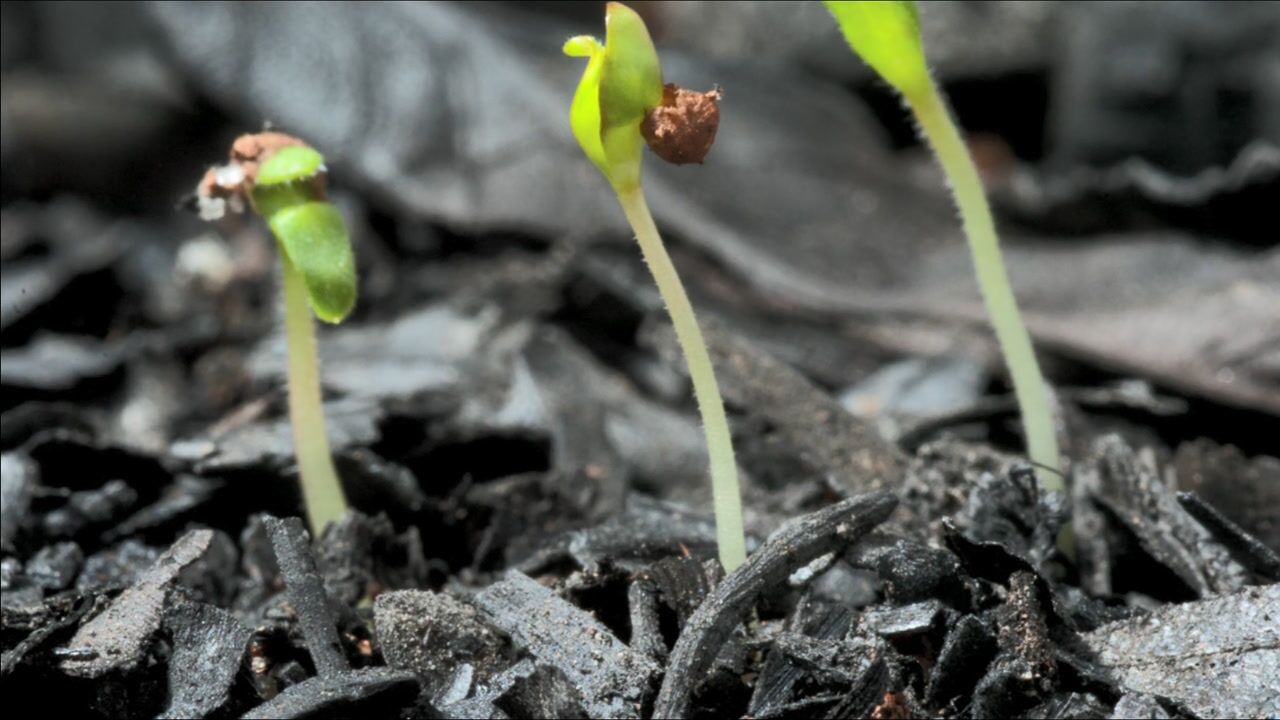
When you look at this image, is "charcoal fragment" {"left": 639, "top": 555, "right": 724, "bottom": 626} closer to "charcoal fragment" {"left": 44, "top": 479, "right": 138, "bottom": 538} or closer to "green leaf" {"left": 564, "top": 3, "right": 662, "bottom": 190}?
"green leaf" {"left": 564, "top": 3, "right": 662, "bottom": 190}

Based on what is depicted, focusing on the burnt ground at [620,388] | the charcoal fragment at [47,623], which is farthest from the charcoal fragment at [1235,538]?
the charcoal fragment at [47,623]

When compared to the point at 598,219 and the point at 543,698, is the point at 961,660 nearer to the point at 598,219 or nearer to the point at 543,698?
the point at 543,698

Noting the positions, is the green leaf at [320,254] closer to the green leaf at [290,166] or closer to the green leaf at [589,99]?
the green leaf at [290,166]

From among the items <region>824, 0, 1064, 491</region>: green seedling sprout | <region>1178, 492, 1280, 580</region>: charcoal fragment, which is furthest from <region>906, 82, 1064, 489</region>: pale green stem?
<region>1178, 492, 1280, 580</region>: charcoal fragment

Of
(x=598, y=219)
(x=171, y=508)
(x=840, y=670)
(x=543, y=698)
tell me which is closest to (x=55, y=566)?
(x=171, y=508)

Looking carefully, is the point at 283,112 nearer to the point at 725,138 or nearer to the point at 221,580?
the point at 725,138

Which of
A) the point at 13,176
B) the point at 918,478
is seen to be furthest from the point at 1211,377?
the point at 13,176

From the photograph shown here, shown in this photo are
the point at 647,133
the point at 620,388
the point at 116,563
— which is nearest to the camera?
the point at 647,133

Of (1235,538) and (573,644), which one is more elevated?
(1235,538)
